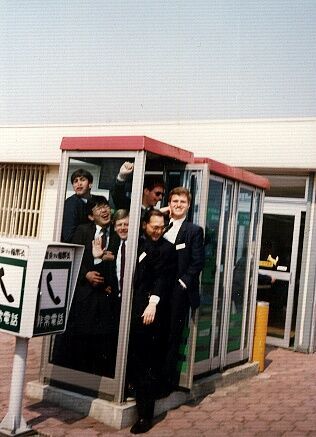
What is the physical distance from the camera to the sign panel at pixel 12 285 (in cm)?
397

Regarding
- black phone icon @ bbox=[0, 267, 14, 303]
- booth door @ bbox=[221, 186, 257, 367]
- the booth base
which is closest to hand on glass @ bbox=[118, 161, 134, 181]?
black phone icon @ bbox=[0, 267, 14, 303]

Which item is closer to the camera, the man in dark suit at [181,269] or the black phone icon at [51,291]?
the black phone icon at [51,291]

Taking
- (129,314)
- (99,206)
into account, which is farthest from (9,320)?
(99,206)

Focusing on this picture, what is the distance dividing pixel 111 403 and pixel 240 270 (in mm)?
2502

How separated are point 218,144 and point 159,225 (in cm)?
461

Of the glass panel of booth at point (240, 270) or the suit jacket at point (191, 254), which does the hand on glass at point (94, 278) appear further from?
the glass panel of booth at point (240, 270)

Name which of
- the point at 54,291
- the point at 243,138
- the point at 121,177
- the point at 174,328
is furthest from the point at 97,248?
the point at 243,138

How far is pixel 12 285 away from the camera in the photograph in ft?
13.2

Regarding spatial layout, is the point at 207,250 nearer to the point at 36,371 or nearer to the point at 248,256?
the point at 248,256

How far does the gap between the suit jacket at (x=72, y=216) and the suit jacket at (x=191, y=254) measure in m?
0.92

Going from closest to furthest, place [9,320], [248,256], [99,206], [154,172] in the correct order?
[9,320] → [99,206] → [154,172] → [248,256]

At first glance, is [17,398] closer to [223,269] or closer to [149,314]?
[149,314]

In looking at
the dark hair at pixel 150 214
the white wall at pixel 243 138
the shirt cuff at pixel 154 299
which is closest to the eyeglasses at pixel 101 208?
the dark hair at pixel 150 214

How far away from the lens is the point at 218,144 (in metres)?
9.16
